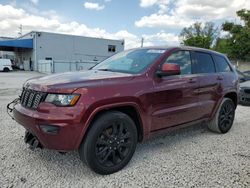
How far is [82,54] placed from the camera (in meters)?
40.4

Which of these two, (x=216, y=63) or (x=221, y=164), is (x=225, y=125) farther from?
(x=221, y=164)

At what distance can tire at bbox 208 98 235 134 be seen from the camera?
5.30 m

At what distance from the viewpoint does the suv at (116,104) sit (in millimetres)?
3010

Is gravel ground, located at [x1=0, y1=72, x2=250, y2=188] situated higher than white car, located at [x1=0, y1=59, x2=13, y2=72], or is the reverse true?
white car, located at [x1=0, y1=59, x2=13, y2=72]

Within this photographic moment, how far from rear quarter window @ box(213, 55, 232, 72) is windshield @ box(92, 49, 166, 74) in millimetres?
1780

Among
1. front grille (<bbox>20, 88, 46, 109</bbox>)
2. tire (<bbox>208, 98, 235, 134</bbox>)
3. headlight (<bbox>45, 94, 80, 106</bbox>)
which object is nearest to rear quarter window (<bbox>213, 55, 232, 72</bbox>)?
tire (<bbox>208, 98, 235, 134</bbox>)

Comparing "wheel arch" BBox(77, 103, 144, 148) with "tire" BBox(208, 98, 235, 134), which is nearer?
"wheel arch" BBox(77, 103, 144, 148)

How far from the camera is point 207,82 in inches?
188

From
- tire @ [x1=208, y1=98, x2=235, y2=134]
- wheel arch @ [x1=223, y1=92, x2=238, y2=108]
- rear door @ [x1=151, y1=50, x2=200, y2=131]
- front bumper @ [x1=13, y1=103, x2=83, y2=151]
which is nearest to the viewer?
front bumper @ [x1=13, y1=103, x2=83, y2=151]

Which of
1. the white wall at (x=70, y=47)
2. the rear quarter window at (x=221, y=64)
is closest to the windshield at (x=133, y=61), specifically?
the rear quarter window at (x=221, y=64)

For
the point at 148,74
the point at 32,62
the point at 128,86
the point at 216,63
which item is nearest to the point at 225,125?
the point at 216,63

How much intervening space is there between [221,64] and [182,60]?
4.81 feet

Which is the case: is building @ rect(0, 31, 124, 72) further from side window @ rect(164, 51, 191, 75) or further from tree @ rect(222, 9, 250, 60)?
side window @ rect(164, 51, 191, 75)

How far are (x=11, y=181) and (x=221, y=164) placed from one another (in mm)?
2927
